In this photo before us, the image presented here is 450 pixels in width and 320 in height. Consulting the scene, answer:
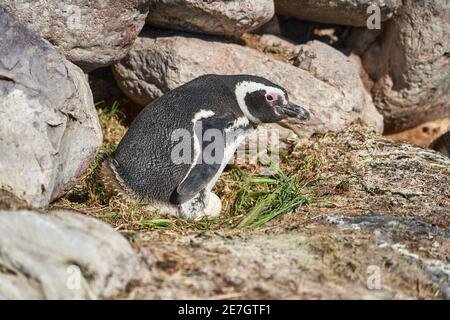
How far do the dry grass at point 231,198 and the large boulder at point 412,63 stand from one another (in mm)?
1238

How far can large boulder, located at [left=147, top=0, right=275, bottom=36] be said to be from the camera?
446 cm

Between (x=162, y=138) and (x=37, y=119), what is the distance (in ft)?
2.11

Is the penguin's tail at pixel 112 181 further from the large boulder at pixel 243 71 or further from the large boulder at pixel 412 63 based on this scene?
the large boulder at pixel 412 63

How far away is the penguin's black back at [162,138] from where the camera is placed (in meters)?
3.70

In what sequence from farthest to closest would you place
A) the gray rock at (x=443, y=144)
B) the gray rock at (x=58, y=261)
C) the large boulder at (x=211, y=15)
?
the gray rock at (x=443, y=144)
the large boulder at (x=211, y=15)
the gray rock at (x=58, y=261)

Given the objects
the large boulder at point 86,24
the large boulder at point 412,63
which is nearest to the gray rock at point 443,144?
the large boulder at point 412,63

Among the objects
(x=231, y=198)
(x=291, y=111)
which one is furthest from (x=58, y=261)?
(x=291, y=111)

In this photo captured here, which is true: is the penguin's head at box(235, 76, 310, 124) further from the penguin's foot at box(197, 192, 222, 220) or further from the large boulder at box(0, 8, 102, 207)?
the large boulder at box(0, 8, 102, 207)

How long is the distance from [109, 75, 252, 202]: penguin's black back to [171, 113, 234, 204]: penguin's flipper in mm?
43

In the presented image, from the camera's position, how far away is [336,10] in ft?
16.7

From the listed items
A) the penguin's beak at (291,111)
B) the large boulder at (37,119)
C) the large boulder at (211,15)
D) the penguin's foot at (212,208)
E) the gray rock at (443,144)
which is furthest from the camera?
the gray rock at (443,144)

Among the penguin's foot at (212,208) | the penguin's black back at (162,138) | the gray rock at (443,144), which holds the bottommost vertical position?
the penguin's foot at (212,208)
